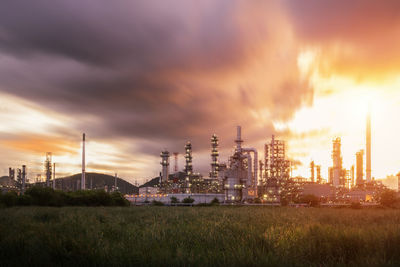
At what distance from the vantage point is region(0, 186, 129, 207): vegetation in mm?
46500

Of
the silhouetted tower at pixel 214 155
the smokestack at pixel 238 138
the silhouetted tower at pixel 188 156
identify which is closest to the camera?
the smokestack at pixel 238 138

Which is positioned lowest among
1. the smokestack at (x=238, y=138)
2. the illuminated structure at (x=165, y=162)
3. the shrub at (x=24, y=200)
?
the shrub at (x=24, y=200)

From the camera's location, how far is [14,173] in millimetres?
175125

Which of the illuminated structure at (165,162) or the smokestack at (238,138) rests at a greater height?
the smokestack at (238,138)

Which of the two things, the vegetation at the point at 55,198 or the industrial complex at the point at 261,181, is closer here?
the vegetation at the point at 55,198

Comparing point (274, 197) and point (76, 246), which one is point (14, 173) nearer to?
point (274, 197)

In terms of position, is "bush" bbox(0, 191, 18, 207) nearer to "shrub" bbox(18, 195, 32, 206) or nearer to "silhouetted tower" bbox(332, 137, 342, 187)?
"shrub" bbox(18, 195, 32, 206)

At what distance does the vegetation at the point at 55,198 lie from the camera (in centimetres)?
4650

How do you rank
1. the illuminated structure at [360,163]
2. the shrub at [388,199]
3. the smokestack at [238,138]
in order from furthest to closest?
the illuminated structure at [360,163] < the smokestack at [238,138] < the shrub at [388,199]

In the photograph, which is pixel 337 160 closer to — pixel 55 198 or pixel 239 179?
pixel 239 179

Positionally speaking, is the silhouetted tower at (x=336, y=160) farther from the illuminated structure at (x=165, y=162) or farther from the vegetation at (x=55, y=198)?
the vegetation at (x=55, y=198)

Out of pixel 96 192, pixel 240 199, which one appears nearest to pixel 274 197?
pixel 240 199

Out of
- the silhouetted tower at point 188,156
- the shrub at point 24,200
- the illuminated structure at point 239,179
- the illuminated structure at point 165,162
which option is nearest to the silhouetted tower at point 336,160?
the illuminated structure at point 239,179

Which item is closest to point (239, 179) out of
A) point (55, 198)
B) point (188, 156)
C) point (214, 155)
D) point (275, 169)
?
point (275, 169)
